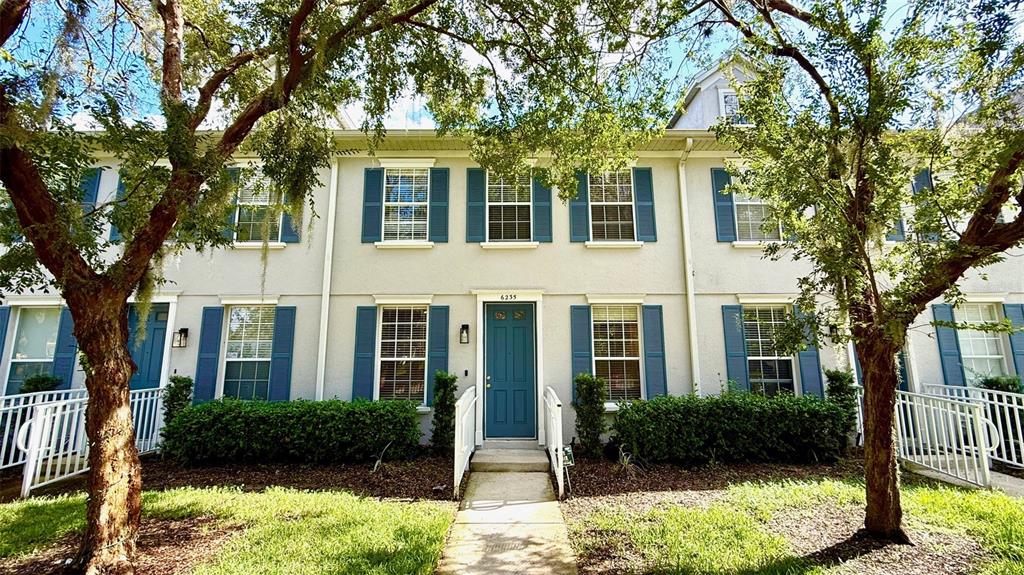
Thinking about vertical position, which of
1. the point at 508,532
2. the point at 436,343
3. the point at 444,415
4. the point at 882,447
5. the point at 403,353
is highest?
the point at 436,343

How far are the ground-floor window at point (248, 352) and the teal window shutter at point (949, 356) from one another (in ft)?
37.0

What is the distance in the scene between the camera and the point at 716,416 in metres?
6.48

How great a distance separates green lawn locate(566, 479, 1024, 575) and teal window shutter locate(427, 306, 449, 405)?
344 centimetres

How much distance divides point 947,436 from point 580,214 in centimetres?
640

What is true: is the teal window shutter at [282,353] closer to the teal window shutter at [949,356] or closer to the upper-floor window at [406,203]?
the upper-floor window at [406,203]

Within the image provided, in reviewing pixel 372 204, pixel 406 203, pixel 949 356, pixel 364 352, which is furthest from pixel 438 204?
pixel 949 356

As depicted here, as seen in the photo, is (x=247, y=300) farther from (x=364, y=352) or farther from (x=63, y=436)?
(x=63, y=436)

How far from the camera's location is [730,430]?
→ 647 cm

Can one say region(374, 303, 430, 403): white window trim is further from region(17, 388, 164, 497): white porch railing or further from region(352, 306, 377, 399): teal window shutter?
region(17, 388, 164, 497): white porch railing

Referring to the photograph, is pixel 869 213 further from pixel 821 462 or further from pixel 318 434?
pixel 318 434

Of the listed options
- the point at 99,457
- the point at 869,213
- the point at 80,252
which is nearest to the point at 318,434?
the point at 99,457

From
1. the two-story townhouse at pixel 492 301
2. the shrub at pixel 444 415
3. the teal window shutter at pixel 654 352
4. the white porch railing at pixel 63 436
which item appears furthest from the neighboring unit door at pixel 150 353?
the teal window shutter at pixel 654 352

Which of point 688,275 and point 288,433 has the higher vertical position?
point 688,275

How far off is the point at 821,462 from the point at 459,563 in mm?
5655
